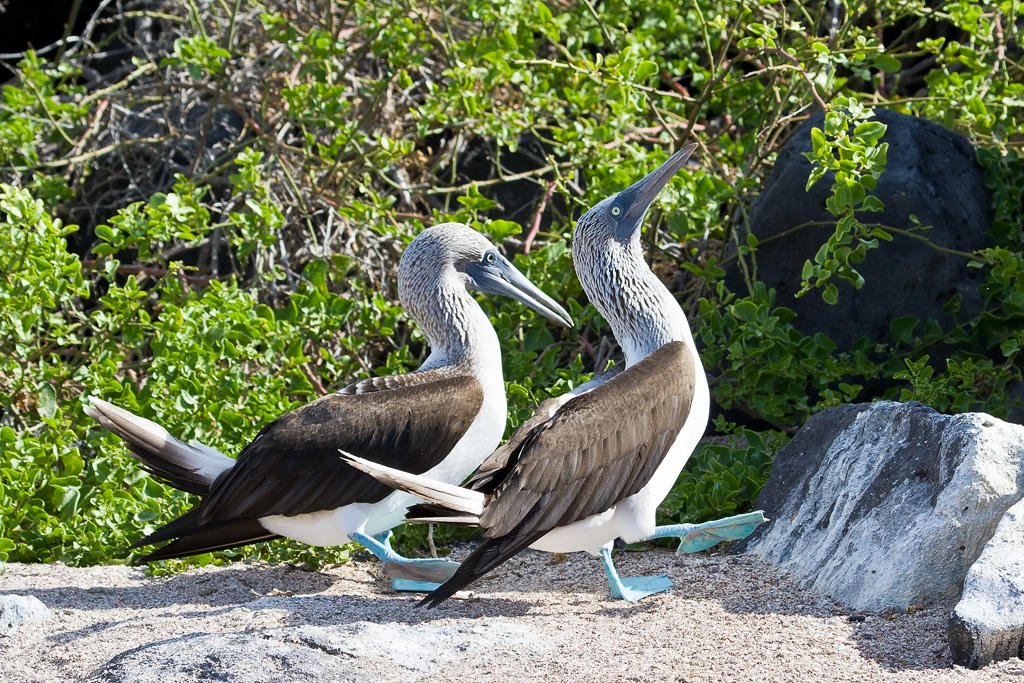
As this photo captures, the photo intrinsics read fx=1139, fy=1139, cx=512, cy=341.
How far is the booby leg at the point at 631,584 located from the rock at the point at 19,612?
187 centimetres

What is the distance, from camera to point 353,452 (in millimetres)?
3900

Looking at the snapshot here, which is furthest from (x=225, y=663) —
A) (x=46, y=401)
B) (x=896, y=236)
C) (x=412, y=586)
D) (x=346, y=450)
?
(x=896, y=236)

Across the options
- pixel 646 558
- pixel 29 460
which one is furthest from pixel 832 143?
pixel 29 460

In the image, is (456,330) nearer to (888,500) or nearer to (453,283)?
(453,283)

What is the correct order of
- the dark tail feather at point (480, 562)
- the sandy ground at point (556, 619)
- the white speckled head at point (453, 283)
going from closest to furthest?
the sandy ground at point (556, 619) → the dark tail feather at point (480, 562) → the white speckled head at point (453, 283)

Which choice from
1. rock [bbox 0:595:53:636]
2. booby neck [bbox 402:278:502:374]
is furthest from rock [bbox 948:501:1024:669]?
rock [bbox 0:595:53:636]

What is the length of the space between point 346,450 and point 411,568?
501 mm

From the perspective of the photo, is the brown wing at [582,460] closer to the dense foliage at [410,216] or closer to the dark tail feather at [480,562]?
the dark tail feather at [480,562]

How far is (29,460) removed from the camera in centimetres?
480

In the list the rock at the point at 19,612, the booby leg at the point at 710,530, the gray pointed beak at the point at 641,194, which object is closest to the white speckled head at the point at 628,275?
the gray pointed beak at the point at 641,194

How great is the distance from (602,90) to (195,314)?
2390mm

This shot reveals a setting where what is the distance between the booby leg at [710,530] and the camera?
3.80m

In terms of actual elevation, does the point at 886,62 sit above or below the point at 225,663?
above

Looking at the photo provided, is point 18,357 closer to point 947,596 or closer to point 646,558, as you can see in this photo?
A: point 646,558
